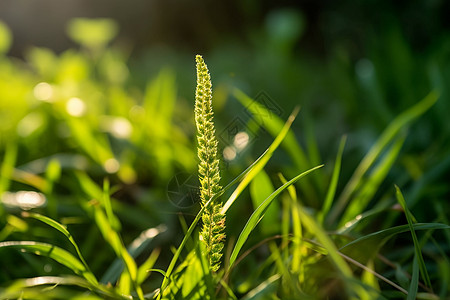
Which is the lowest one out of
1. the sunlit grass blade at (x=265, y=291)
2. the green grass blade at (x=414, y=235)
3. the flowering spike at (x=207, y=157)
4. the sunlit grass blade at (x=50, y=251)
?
the sunlit grass blade at (x=265, y=291)

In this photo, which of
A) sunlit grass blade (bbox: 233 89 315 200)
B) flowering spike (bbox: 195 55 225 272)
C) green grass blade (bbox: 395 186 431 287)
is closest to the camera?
flowering spike (bbox: 195 55 225 272)

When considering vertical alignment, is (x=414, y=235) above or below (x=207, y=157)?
below

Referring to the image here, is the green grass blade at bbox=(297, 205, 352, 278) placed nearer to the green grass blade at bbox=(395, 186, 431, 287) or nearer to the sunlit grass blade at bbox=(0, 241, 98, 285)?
the green grass blade at bbox=(395, 186, 431, 287)

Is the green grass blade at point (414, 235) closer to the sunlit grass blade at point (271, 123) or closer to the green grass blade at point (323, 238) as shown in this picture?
the green grass blade at point (323, 238)

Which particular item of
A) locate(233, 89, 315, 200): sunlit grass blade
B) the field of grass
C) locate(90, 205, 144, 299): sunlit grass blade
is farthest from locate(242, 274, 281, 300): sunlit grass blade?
locate(233, 89, 315, 200): sunlit grass blade

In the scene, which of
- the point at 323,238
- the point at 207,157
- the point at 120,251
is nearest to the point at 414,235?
the point at 323,238

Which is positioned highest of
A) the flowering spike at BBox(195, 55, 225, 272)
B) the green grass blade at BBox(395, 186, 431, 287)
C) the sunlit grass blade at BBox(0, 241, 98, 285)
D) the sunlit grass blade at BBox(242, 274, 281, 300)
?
the flowering spike at BBox(195, 55, 225, 272)

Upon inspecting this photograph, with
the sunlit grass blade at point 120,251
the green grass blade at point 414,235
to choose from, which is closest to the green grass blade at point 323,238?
the green grass blade at point 414,235

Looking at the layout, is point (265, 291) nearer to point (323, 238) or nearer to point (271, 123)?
point (323, 238)
